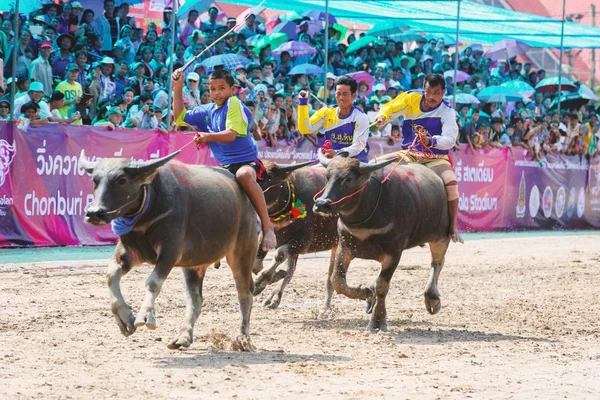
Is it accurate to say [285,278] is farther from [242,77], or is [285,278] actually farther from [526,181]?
[526,181]

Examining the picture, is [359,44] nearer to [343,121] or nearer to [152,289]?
[343,121]

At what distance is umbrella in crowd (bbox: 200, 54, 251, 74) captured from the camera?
55.9 ft

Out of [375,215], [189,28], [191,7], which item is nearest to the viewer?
[375,215]

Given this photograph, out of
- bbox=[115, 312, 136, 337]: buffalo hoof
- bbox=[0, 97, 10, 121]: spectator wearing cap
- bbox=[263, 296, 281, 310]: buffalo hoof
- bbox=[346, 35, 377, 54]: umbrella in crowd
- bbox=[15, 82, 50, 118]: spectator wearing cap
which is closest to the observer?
bbox=[115, 312, 136, 337]: buffalo hoof

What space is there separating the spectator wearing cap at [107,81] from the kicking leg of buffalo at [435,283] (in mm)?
7096

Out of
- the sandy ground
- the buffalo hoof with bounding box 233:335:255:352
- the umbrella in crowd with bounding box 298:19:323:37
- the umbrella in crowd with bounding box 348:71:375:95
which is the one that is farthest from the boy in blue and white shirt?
the umbrella in crowd with bounding box 298:19:323:37

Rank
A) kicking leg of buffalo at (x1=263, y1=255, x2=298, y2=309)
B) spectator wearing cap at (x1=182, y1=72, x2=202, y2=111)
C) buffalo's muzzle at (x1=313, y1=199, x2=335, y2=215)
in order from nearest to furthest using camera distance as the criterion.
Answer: buffalo's muzzle at (x1=313, y1=199, x2=335, y2=215), kicking leg of buffalo at (x1=263, y1=255, x2=298, y2=309), spectator wearing cap at (x1=182, y1=72, x2=202, y2=111)

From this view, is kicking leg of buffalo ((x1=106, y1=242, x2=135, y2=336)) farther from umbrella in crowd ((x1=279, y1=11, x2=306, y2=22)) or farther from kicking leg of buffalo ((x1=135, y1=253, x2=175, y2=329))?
umbrella in crowd ((x1=279, y1=11, x2=306, y2=22))

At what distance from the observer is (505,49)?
88.3ft

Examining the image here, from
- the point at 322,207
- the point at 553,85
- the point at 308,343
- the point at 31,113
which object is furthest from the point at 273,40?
the point at 308,343

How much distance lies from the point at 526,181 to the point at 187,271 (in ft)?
50.4

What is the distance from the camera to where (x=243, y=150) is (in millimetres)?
8148

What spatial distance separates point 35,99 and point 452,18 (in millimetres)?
11285

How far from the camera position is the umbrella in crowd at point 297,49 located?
19891 mm
